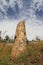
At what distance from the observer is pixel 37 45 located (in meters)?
44.9

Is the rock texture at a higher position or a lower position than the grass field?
higher

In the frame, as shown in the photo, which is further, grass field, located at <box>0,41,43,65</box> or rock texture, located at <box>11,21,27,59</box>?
rock texture, located at <box>11,21,27,59</box>

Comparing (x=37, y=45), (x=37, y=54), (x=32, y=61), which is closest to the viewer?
(x=32, y=61)

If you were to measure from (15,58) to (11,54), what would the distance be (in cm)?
174

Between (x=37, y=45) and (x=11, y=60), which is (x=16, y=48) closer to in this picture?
(x=11, y=60)

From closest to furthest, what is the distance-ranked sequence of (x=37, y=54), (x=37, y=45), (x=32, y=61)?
1. (x=32, y=61)
2. (x=37, y=54)
3. (x=37, y=45)

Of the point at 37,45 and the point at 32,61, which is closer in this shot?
the point at 32,61

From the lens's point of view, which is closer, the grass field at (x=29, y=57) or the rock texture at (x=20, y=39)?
the grass field at (x=29, y=57)

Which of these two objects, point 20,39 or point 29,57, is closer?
point 29,57

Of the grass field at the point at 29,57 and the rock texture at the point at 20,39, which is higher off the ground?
the rock texture at the point at 20,39

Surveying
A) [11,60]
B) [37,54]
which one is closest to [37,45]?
[37,54]

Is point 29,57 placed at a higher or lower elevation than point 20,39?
lower

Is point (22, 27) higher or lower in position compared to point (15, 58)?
higher

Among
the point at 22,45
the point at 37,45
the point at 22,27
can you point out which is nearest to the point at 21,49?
the point at 22,45
